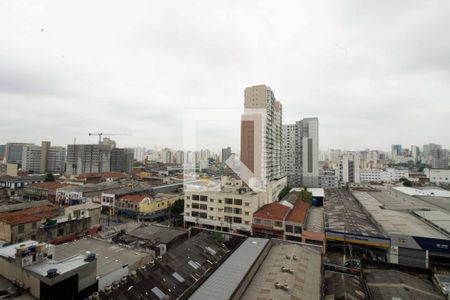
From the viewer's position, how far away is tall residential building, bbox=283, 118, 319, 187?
5416 centimetres

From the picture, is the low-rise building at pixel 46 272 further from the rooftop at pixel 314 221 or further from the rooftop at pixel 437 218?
the rooftop at pixel 437 218

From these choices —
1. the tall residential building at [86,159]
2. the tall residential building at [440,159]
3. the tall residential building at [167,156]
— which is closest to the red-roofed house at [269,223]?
the tall residential building at [86,159]

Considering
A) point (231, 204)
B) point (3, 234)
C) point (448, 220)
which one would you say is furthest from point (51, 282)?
point (448, 220)

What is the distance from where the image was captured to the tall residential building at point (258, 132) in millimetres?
36750

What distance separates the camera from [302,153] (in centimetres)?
5531

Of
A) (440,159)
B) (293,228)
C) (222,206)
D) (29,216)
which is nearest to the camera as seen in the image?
(29,216)

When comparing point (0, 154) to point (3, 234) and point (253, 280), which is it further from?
point (253, 280)

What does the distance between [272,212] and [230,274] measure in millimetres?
13974

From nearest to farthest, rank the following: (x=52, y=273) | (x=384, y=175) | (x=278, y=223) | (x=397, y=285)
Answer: (x=52, y=273)
(x=397, y=285)
(x=278, y=223)
(x=384, y=175)


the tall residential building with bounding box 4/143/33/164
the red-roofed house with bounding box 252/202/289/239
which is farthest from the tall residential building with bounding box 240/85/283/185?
the tall residential building with bounding box 4/143/33/164

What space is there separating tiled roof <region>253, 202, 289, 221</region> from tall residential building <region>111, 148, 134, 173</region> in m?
65.9

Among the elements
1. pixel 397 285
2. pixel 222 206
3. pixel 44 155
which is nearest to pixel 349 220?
pixel 397 285

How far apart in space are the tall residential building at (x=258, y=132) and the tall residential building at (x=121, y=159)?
56307 mm

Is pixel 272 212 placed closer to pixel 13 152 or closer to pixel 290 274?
pixel 290 274
